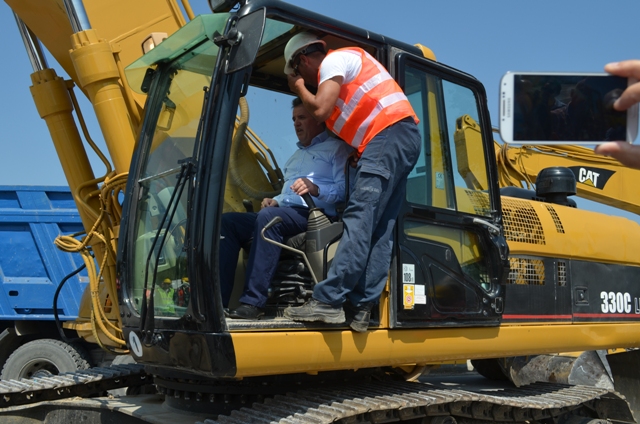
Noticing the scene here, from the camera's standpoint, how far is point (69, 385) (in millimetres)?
4691

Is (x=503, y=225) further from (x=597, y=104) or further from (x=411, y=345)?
(x=597, y=104)

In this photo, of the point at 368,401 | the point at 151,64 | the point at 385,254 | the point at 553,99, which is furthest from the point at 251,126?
the point at 553,99

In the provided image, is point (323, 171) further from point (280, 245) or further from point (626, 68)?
point (626, 68)

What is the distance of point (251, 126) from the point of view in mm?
4621

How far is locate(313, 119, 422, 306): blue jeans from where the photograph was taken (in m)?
3.45

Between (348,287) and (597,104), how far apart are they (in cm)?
189

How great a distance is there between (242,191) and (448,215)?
129 centimetres

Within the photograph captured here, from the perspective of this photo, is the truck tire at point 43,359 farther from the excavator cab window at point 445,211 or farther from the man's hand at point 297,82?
the man's hand at point 297,82

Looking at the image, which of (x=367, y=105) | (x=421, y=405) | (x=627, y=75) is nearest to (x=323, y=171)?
(x=367, y=105)

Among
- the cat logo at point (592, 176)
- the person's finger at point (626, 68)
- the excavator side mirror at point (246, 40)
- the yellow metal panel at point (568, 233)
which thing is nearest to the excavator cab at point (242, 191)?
the excavator side mirror at point (246, 40)

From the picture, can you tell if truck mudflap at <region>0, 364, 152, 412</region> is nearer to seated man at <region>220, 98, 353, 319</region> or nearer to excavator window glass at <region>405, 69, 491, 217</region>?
seated man at <region>220, 98, 353, 319</region>

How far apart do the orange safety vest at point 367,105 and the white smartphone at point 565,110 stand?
5.94 feet

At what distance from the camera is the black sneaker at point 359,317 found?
3.55 meters

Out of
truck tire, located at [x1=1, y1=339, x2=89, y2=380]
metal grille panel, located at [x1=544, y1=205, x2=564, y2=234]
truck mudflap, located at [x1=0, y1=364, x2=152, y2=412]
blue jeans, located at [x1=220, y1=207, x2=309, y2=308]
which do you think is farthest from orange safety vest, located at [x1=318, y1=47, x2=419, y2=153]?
truck tire, located at [x1=1, y1=339, x2=89, y2=380]
